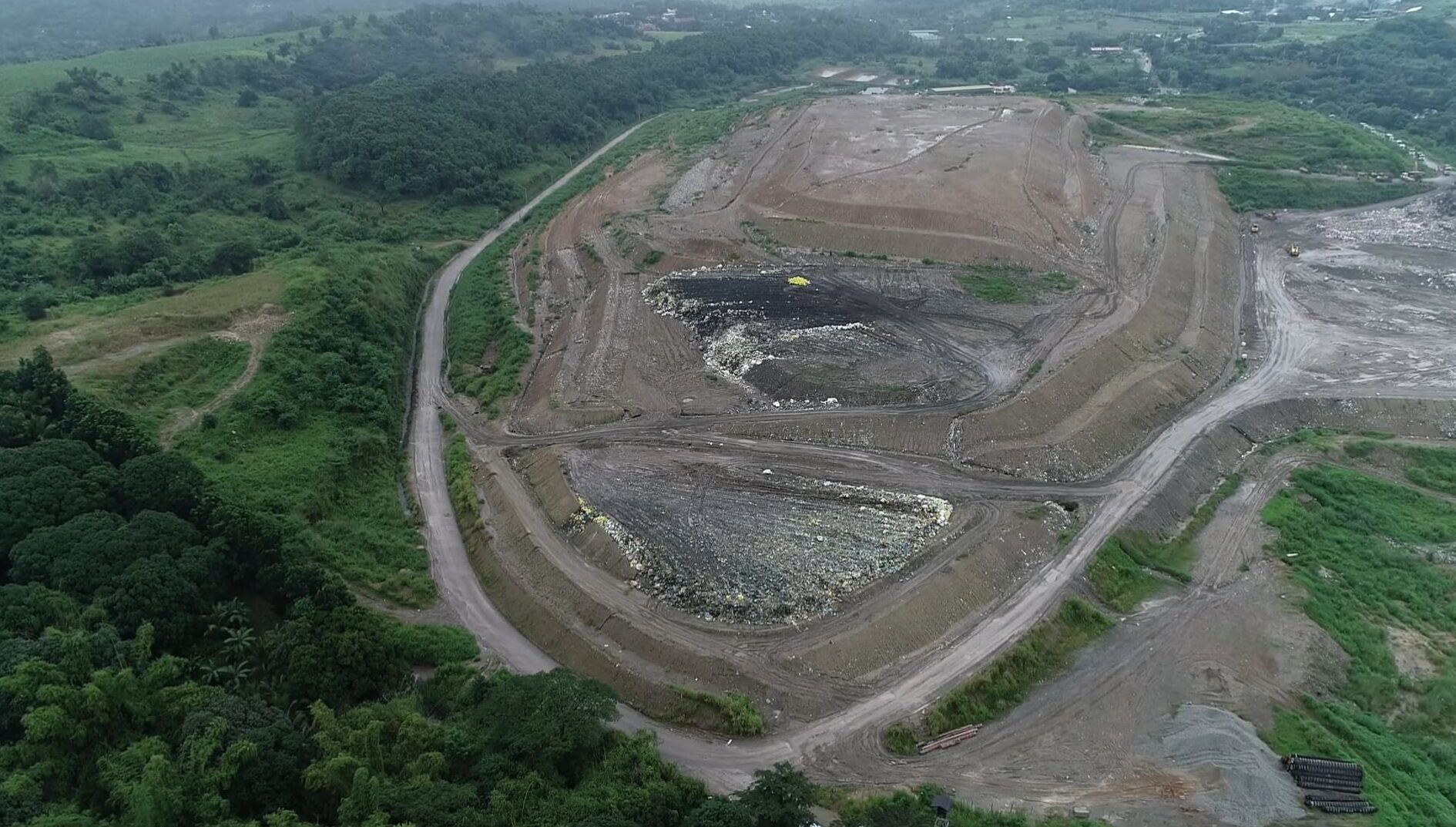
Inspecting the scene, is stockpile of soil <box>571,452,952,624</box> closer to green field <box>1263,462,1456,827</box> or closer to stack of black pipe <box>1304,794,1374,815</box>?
stack of black pipe <box>1304,794,1374,815</box>

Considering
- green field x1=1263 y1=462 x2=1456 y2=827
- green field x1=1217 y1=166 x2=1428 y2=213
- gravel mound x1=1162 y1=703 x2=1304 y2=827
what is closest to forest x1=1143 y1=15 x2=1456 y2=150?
green field x1=1217 y1=166 x2=1428 y2=213

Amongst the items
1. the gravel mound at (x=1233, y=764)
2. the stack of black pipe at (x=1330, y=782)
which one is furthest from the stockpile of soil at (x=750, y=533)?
the stack of black pipe at (x=1330, y=782)

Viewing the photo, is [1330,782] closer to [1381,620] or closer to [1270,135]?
[1381,620]

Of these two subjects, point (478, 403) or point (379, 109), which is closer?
point (478, 403)

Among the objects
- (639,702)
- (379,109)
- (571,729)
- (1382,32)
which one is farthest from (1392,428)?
(1382,32)

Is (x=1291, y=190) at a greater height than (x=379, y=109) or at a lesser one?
lesser

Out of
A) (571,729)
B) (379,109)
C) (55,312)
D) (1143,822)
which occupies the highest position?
(379,109)

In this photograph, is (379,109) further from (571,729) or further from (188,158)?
(571,729)
